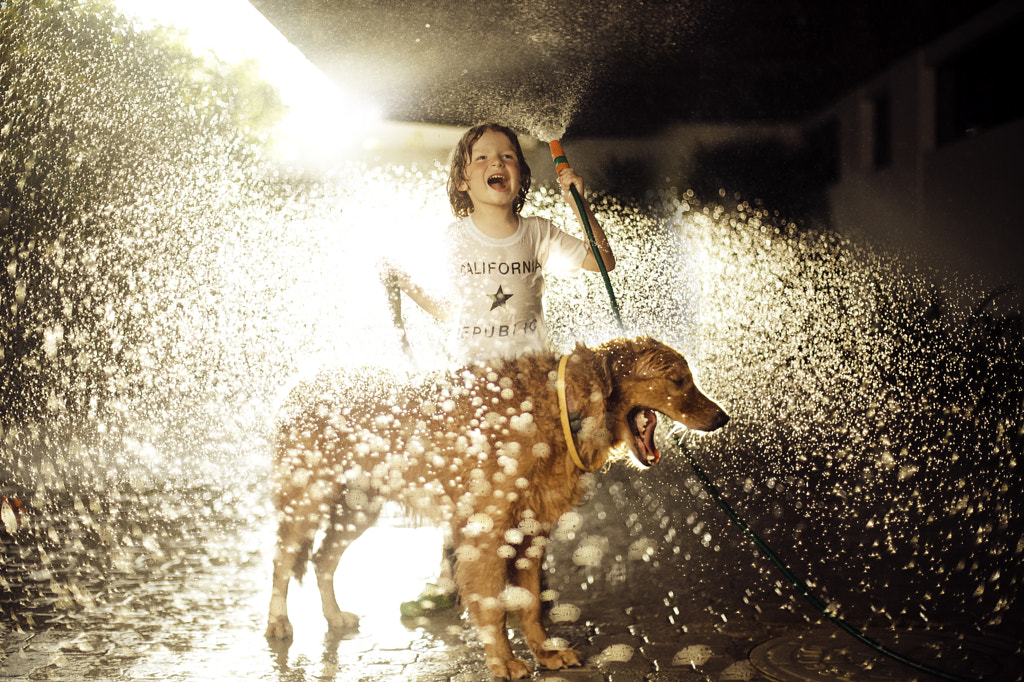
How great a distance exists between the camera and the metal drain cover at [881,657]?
7.68 feet

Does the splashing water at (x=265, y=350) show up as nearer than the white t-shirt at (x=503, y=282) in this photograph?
No

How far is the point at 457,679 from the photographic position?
7.55 feet

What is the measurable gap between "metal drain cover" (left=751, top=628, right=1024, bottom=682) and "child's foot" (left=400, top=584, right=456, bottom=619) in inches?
41.6

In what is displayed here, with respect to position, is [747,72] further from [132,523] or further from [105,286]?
[132,523]

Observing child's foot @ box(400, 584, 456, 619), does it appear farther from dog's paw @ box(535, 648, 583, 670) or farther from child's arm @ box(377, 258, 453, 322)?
child's arm @ box(377, 258, 453, 322)

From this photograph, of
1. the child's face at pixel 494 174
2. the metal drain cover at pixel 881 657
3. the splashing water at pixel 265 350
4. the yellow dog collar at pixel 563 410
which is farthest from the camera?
the splashing water at pixel 265 350

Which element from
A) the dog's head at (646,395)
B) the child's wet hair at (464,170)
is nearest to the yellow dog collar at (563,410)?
the dog's head at (646,395)

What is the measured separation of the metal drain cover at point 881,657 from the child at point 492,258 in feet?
3.68

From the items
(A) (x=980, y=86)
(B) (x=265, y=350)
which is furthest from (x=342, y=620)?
(A) (x=980, y=86)

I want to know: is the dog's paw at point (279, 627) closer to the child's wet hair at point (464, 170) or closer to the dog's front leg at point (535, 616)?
the dog's front leg at point (535, 616)

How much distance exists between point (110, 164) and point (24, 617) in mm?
1721

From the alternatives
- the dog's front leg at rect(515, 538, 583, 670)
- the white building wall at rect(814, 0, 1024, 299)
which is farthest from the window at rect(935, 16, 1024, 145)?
the dog's front leg at rect(515, 538, 583, 670)

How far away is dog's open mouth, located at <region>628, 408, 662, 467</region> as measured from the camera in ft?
7.62

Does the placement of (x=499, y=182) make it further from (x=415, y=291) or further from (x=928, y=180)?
(x=928, y=180)
